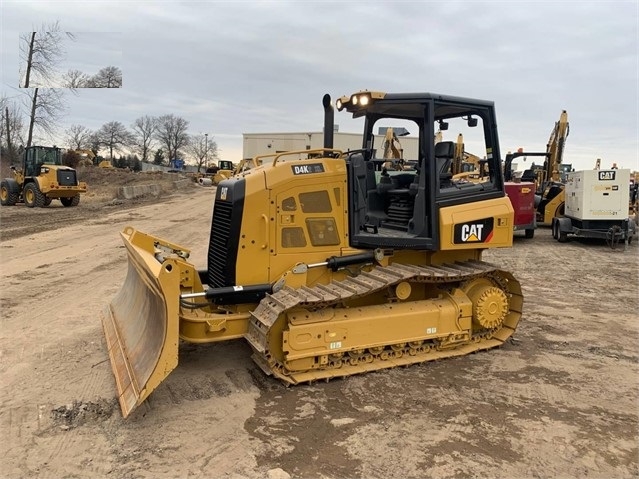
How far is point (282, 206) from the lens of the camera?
507cm

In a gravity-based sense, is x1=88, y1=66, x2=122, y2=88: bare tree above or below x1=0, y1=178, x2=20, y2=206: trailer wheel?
above

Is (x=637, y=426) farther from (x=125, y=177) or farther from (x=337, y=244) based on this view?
(x=125, y=177)

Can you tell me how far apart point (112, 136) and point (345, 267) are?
229 feet

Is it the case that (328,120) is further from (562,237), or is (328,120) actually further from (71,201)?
(71,201)

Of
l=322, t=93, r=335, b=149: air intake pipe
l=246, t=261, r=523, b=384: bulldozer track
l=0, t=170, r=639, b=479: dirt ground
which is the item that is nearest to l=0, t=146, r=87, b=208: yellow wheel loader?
l=0, t=170, r=639, b=479: dirt ground

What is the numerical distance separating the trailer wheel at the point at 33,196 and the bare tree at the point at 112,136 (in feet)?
154

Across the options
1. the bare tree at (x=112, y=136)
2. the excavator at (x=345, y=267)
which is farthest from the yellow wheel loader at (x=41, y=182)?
the bare tree at (x=112, y=136)

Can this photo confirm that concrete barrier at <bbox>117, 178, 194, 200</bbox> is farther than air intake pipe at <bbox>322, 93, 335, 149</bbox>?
Yes

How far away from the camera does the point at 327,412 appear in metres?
4.18

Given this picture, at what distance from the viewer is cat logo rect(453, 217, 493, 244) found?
17.9 ft

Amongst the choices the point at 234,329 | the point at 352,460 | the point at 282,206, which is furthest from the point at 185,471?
the point at 282,206

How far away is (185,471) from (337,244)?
270 centimetres

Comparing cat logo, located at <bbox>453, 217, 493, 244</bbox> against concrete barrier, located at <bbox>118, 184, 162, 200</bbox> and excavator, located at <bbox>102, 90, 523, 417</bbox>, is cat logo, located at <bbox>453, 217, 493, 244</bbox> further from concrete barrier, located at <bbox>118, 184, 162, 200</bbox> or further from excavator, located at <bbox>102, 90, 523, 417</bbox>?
concrete barrier, located at <bbox>118, 184, 162, 200</bbox>

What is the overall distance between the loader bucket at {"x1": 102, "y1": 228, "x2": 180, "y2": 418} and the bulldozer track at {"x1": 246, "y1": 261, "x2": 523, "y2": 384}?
83 centimetres
